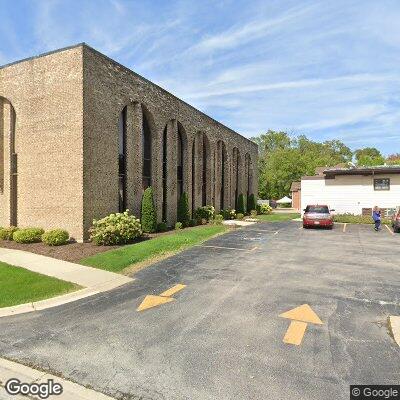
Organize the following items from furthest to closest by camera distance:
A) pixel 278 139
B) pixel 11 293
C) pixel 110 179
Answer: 1. pixel 278 139
2. pixel 110 179
3. pixel 11 293

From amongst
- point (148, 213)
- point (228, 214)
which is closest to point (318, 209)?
point (228, 214)

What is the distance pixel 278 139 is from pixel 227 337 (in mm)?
76584

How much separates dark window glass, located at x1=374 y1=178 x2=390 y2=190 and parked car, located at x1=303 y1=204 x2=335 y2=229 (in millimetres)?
9502

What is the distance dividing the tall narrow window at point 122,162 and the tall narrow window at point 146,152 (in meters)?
2.33

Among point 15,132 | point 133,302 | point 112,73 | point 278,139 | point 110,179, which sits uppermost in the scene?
point 278,139

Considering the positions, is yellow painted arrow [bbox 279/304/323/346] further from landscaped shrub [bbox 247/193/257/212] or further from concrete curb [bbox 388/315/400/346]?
landscaped shrub [bbox 247/193/257/212]

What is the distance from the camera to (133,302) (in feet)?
27.7

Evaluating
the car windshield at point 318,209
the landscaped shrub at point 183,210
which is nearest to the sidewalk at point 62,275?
the landscaped shrub at point 183,210

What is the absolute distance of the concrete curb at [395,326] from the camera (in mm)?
6219

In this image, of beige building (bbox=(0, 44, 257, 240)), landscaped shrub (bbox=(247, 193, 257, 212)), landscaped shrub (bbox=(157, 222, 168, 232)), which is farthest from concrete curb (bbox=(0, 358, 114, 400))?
landscaped shrub (bbox=(247, 193, 257, 212))

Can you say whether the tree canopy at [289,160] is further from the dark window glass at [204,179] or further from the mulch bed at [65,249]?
the mulch bed at [65,249]

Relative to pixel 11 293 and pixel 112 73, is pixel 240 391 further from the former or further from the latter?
pixel 112 73

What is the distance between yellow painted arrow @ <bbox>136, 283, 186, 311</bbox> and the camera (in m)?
8.12

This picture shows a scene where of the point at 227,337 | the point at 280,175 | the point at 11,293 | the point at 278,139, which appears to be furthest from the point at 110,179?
the point at 278,139
